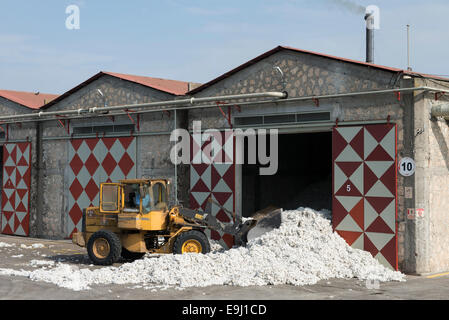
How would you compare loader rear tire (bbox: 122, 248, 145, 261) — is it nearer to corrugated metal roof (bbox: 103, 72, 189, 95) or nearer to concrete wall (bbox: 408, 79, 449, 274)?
corrugated metal roof (bbox: 103, 72, 189, 95)

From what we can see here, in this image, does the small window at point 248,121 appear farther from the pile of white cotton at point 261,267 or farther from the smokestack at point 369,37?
the smokestack at point 369,37

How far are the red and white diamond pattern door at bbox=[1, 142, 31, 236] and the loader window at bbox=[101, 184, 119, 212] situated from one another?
930 centimetres

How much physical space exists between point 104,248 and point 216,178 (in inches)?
173

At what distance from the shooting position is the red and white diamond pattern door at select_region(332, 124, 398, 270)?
50.7 ft

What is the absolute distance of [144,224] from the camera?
16.1 metres

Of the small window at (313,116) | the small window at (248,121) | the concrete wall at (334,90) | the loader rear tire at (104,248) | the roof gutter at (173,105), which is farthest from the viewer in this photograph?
the small window at (248,121)

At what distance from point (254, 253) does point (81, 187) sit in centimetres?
1007

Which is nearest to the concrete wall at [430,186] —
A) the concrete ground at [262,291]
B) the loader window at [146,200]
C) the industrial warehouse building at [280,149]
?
the industrial warehouse building at [280,149]

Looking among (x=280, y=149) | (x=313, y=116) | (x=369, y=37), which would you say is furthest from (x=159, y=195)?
(x=369, y=37)

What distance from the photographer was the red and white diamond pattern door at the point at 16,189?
24938 millimetres

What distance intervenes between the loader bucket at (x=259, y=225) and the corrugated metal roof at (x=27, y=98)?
38.7 feet

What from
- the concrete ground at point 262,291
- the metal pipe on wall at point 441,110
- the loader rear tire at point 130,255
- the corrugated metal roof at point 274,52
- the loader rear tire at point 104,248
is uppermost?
the corrugated metal roof at point 274,52
